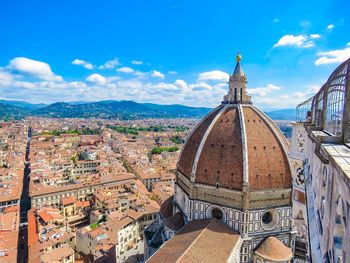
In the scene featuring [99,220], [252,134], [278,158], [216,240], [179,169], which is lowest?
[99,220]

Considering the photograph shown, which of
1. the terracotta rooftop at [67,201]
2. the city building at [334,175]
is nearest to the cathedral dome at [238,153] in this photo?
the city building at [334,175]

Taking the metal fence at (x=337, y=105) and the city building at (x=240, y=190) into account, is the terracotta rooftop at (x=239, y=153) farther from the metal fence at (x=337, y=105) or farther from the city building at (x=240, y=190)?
the metal fence at (x=337, y=105)

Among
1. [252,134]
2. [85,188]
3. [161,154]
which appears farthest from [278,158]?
[161,154]

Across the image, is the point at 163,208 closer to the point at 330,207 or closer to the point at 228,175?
the point at 228,175

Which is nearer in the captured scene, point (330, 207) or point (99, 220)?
point (330, 207)

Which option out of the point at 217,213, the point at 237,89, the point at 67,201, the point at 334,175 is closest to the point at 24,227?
the point at 67,201

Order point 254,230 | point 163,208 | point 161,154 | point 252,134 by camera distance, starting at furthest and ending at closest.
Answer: point 161,154 → point 163,208 → point 252,134 → point 254,230

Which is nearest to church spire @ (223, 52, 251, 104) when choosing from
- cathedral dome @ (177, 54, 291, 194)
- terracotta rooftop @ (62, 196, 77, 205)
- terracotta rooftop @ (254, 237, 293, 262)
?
cathedral dome @ (177, 54, 291, 194)
